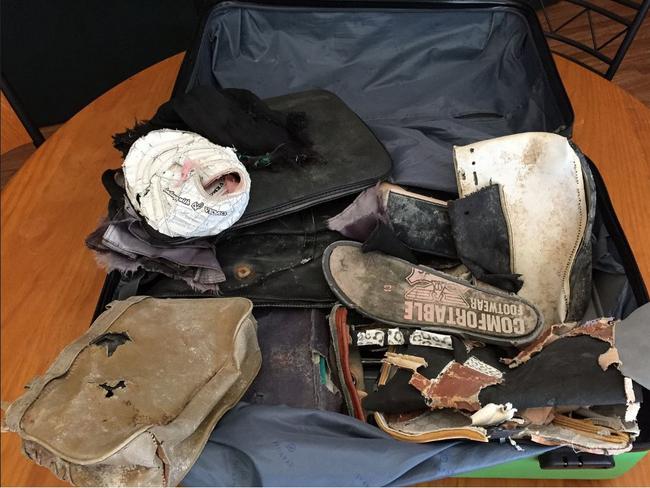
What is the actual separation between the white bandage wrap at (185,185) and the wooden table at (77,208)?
0.19 metres

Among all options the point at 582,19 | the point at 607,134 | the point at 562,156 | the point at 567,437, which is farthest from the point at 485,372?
Answer: the point at 582,19

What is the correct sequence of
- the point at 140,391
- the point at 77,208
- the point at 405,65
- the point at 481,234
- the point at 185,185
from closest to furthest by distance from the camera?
the point at 140,391 → the point at 185,185 → the point at 481,234 → the point at 77,208 → the point at 405,65

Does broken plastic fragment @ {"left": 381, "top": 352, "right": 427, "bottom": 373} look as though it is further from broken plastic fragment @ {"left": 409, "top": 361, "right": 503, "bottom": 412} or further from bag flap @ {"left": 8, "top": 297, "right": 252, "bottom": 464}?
bag flap @ {"left": 8, "top": 297, "right": 252, "bottom": 464}

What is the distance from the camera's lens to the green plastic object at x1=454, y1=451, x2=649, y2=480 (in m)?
0.63

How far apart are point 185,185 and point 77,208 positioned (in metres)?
0.31

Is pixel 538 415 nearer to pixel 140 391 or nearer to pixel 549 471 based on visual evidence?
pixel 549 471

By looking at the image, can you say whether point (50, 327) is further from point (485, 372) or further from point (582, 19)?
point (582, 19)

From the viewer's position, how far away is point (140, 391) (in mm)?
613

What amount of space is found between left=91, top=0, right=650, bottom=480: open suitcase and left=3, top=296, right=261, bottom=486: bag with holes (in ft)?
0.93

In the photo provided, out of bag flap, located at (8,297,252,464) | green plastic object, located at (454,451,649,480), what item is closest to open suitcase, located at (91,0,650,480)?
bag flap, located at (8,297,252,464)

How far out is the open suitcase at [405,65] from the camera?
98 centimetres

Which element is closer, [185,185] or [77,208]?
[185,185]

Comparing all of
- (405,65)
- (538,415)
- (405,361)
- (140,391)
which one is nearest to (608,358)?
(538,415)

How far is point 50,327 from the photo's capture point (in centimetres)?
81
